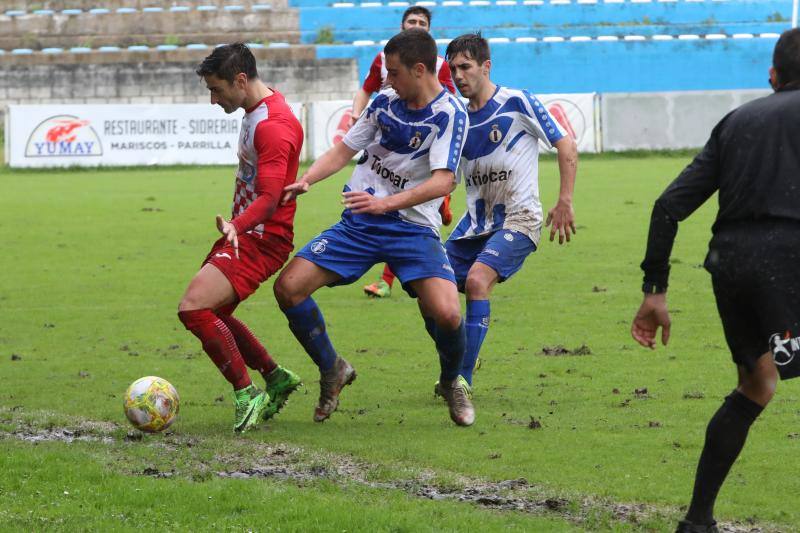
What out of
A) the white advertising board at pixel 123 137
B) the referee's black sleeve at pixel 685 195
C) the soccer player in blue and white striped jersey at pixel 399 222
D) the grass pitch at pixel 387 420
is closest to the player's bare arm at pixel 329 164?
the soccer player in blue and white striped jersey at pixel 399 222

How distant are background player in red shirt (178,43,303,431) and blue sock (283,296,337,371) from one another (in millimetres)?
268

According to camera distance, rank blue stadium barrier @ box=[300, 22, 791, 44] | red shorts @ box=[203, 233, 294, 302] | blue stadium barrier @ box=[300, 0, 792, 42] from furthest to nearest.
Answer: blue stadium barrier @ box=[300, 0, 792, 42] < blue stadium barrier @ box=[300, 22, 791, 44] < red shorts @ box=[203, 233, 294, 302]

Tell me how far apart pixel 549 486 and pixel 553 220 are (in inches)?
103

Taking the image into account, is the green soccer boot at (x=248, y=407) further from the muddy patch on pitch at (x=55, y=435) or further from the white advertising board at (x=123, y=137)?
the white advertising board at (x=123, y=137)

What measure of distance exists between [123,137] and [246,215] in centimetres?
2253

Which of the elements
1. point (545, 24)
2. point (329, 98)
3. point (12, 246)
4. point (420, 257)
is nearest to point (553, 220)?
point (420, 257)

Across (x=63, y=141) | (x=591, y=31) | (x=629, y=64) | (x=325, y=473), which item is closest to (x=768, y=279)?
(x=325, y=473)

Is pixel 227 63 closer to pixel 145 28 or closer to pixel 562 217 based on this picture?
pixel 562 217

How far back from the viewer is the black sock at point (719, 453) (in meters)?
4.64

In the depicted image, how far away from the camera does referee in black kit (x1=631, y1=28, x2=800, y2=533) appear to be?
14.5 ft

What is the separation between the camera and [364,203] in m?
6.65

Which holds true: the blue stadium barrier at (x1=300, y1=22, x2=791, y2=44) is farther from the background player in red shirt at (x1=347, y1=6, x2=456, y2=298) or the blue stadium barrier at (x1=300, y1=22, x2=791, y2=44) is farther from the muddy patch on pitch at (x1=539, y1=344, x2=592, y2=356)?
the muddy patch on pitch at (x1=539, y1=344, x2=592, y2=356)

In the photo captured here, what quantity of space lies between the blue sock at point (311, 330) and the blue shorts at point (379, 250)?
0.24m

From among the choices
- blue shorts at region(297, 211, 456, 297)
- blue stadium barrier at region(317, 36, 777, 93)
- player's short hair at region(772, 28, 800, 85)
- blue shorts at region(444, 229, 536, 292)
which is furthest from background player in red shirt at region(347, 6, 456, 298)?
blue stadium barrier at region(317, 36, 777, 93)
